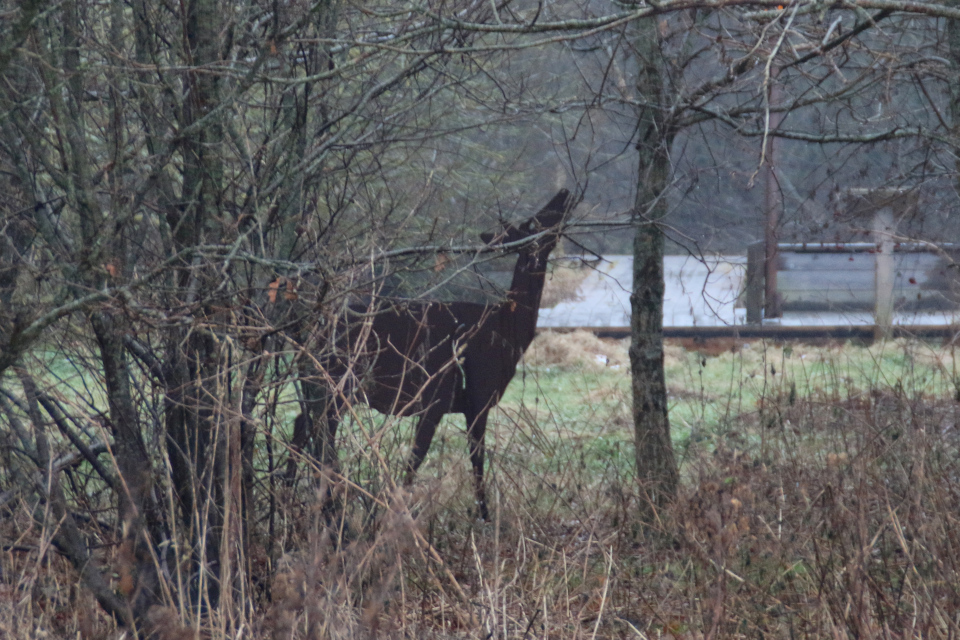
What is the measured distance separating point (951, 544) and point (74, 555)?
3181 millimetres

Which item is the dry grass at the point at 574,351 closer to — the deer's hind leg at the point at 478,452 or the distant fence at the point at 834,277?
the distant fence at the point at 834,277

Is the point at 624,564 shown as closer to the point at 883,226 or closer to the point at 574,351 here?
the point at 883,226

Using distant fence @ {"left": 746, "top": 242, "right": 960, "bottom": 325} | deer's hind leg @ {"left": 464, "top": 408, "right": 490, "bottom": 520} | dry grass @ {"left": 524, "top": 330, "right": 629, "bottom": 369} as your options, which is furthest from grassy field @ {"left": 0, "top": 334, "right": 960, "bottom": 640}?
distant fence @ {"left": 746, "top": 242, "right": 960, "bottom": 325}

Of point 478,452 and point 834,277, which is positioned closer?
point 478,452

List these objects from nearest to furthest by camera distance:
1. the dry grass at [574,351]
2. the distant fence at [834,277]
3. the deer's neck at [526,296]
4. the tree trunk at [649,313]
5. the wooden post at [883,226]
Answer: the deer's neck at [526,296], the tree trunk at [649,313], the wooden post at [883,226], the dry grass at [574,351], the distant fence at [834,277]

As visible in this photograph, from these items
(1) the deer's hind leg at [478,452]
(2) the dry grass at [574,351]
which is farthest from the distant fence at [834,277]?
(1) the deer's hind leg at [478,452]

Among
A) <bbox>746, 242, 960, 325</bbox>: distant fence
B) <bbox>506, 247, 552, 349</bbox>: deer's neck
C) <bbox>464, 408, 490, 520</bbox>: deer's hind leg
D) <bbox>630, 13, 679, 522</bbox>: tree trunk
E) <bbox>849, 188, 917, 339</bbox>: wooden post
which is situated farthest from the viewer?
<bbox>746, 242, 960, 325</bbox>: distant fence

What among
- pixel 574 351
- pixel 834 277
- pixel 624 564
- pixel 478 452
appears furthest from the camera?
pixel 834 277

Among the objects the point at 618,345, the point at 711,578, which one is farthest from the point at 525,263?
the point at 618,345

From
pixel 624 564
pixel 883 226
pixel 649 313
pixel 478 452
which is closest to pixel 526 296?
pixel 649 313

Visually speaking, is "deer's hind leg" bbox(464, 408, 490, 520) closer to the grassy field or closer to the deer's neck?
the grassy field

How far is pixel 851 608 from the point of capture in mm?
2795

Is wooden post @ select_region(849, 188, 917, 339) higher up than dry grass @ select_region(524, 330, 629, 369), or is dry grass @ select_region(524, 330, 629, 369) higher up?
wooden post @ select_region(849, 188, 917, 339)

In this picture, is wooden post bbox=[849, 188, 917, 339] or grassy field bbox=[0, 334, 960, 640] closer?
grassy field bbox=[0, 334, 960, 640]
